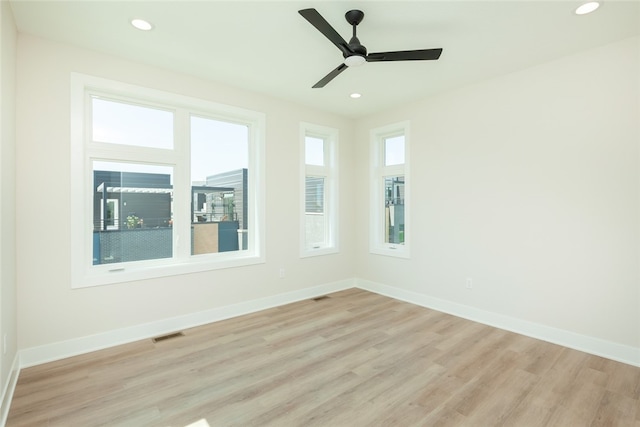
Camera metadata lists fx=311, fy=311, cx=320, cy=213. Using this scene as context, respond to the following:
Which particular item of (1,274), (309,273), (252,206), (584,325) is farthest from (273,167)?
(584,325)

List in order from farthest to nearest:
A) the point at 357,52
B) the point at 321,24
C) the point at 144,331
A: the point at 144,331, the point at 357,52, the point at 321,24

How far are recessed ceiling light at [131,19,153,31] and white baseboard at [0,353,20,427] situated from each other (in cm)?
278

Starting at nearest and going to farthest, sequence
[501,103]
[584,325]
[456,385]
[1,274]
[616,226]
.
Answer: [1,274], [456,385], [616,226], [584,325], [501,103]

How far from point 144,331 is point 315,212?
→ 2740mm

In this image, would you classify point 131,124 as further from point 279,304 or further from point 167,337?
point 279,304

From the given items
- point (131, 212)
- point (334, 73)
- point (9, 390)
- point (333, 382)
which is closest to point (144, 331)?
point (9, 390)

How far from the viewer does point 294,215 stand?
4.43 m

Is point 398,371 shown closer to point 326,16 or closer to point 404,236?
point 404,236

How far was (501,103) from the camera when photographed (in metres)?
3.46

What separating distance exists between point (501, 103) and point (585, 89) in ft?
2.38

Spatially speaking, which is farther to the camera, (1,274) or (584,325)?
(584,325)

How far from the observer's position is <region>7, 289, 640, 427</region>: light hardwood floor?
2.02 m

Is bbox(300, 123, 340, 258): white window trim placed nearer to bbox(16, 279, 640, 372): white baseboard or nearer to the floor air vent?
bbox(16, 279, 640, 372): white baseboard

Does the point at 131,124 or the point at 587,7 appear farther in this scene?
the point at 131,124
